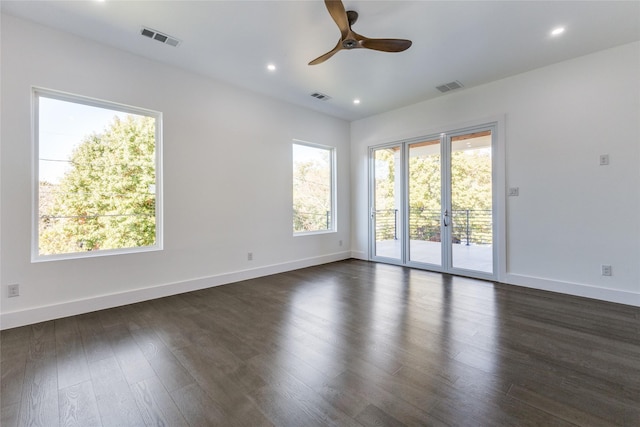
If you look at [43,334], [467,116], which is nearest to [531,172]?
[467,116]

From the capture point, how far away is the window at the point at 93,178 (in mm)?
2926

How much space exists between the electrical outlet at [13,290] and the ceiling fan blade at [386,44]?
417 cm

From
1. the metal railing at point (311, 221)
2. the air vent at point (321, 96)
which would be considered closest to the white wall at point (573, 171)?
the air vent at point (321, 96)

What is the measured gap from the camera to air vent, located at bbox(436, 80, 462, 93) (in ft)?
13.7

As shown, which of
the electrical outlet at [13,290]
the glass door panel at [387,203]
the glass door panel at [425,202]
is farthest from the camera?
the glass door panel at [387,203]

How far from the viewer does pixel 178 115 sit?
12.2 feet

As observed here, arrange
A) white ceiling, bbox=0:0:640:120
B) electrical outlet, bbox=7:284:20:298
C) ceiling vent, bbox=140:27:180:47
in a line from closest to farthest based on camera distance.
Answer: white ceiling, bbox=0:0:640:120 < electrical outlet, bbox=7:284:20:298 < ceiling vent, bbox=140:27:180:47

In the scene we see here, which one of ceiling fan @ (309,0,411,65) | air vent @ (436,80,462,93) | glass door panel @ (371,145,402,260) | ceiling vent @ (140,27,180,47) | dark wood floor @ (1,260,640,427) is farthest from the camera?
glass door panel @ (371,145,402,260)

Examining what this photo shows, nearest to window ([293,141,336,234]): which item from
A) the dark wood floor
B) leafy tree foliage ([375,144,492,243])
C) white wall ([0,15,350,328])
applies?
white wall ([0,15,350,328])

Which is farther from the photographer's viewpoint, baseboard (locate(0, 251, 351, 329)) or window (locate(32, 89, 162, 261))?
window (locate(32, 89, 162, 261))

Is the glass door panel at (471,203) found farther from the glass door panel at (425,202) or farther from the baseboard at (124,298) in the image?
the baseboard at (124,298)

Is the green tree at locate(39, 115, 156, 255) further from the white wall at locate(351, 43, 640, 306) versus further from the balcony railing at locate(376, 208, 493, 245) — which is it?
the white wall at locate(351, 43, 640, 306)

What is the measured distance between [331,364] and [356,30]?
3217 mm

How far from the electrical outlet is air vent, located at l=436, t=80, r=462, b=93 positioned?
5.79 metres
